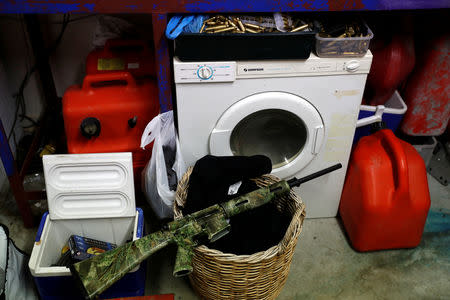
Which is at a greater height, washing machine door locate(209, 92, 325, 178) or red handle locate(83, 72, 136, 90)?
red handle locate(83, 72, 136, 90)

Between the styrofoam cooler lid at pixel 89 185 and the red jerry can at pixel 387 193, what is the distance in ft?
3.40

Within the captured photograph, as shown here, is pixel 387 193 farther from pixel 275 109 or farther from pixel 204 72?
pixel 204 72

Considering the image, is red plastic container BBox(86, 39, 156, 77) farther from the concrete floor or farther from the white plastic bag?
the concrete floor

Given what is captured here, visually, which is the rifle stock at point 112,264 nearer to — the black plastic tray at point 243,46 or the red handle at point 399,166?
the black plastic tray at point 243,46

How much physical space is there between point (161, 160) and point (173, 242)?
0.47 metres

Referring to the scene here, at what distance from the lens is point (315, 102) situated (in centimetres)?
184

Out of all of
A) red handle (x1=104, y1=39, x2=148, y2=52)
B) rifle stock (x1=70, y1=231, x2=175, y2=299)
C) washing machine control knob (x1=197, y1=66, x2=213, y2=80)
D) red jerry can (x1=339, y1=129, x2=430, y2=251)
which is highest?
washing machine control knob (x1=197, y1=66, x2=213, y2=80)

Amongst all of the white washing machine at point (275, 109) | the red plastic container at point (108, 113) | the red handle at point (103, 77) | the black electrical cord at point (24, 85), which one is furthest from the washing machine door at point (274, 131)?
the black electrical cord at point (24, 85)

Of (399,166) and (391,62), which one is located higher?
(391,62)

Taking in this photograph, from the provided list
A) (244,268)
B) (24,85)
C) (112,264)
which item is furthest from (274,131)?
(24,85)

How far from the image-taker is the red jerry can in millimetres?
1937

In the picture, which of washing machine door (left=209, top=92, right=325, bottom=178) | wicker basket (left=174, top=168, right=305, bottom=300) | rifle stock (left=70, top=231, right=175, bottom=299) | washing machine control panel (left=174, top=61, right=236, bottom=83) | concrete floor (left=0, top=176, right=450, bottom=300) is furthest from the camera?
concrete floor (left=0, top=176, right=450, bottom=300)

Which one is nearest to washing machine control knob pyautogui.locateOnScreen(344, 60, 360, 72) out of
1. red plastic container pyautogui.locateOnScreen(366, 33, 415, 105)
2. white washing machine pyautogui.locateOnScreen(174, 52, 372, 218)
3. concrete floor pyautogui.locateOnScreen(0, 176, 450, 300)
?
white washing machine pyautogui.locateOnScreen(174, 52, 372, 218)

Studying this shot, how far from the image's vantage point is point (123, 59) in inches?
85.4
